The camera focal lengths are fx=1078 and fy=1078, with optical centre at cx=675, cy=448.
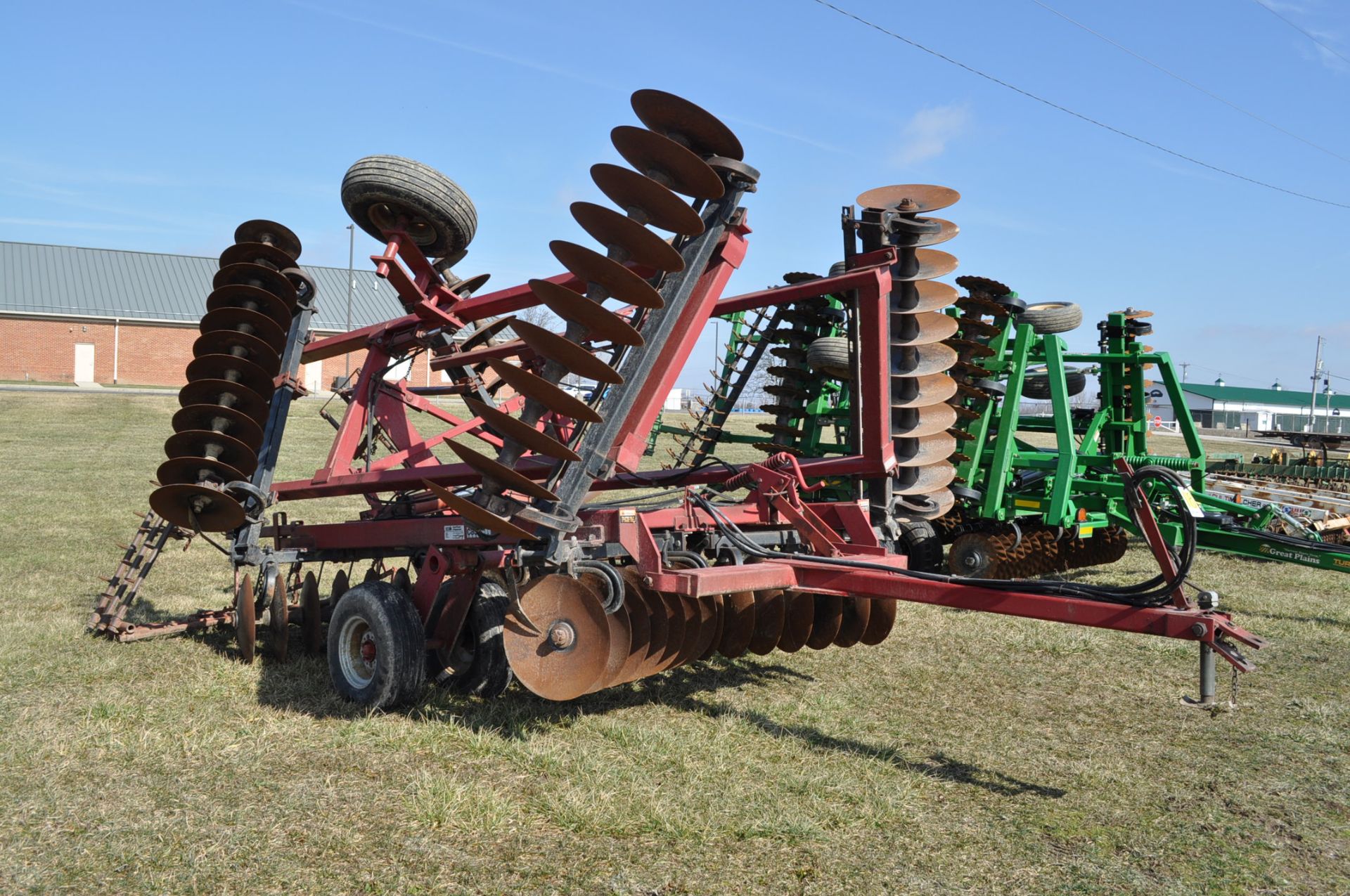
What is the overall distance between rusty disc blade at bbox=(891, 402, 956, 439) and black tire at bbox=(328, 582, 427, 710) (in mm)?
2733

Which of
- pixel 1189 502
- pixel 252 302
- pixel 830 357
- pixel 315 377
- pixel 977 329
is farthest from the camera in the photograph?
pixel 315 377

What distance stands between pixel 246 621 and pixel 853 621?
335 cm

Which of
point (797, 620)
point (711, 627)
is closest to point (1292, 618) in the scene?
point (797, 620)

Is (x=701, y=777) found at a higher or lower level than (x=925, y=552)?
lower

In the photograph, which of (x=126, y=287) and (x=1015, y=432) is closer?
(x=1015, y=432)

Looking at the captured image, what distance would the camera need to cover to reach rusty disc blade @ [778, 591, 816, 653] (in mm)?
5691

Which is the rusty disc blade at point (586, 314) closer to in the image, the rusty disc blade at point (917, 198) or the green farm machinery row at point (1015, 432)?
the rusty disc blade at point (917, 198)

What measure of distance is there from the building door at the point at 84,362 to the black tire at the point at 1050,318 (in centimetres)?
4662

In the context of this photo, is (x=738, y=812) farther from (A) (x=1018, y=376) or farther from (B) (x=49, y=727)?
(A) (x=1018, y=376)

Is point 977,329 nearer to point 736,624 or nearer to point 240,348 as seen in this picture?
point 736,624

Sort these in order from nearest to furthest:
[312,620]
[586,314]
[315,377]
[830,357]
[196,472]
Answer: [586,314] < [196,472] < [312,620] < [830,357] < [315,377]

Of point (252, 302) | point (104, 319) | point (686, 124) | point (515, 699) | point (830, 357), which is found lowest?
point (515, 699)

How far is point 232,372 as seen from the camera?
19.4 feet

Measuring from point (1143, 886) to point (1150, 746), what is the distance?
1646 mm
